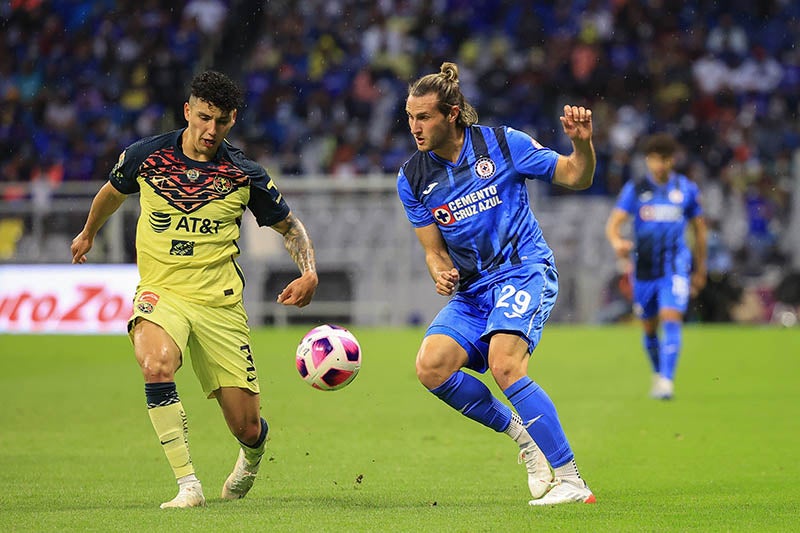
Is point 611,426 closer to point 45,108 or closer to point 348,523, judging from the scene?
point 348,523

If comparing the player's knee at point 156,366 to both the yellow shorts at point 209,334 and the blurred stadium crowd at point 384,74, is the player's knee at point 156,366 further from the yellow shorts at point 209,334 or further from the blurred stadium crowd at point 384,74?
the blurred stadium crowd at point 384,74

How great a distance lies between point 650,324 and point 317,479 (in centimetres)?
653

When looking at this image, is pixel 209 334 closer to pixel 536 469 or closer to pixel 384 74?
pixel 536 469

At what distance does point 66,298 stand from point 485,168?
15339mm

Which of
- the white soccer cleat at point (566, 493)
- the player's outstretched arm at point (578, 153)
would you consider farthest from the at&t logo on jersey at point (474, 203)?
the white soccer cleat at point (566, 493)

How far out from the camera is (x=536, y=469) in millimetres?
7160

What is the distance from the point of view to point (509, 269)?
7082 millimetres

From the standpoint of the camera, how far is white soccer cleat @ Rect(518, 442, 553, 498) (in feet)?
23.3

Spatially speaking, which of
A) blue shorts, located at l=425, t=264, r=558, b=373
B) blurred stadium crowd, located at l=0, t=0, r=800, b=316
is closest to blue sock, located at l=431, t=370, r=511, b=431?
blue shorts, located at l=425, t=264, r=558, b=373

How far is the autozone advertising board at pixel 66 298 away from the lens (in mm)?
20797

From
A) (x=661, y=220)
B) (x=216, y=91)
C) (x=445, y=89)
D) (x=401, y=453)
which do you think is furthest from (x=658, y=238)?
(x=216, y=91)

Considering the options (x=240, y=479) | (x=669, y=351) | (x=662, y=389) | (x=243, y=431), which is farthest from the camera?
(x=669, y=351)

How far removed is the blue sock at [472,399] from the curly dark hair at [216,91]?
6.05 feet

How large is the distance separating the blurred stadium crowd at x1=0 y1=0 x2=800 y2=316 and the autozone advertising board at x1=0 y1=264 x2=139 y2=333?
5771mm
